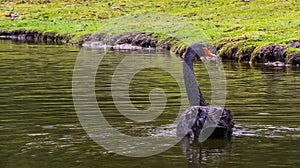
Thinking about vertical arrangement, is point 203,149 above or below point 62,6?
below

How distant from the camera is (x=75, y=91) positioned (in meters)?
30.1

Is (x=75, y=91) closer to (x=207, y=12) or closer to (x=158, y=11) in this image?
(x=207, y=12)

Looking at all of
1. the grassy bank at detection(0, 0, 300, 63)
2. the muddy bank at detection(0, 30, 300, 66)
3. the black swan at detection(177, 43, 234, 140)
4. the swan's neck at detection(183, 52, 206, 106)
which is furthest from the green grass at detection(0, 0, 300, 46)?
the black swan at detection(177, 43, 234, 140)

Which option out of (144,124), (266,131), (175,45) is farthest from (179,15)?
(266,131)

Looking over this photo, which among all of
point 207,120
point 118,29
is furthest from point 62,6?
point 207,120

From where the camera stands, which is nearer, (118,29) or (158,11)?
(118,29)

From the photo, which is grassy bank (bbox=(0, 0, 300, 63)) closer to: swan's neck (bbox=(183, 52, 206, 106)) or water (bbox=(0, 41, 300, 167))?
water (bbox=(0, 41, 300, 167))

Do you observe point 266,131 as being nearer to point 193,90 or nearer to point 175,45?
point 193,90

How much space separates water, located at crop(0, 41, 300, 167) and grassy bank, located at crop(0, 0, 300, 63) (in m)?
13.5

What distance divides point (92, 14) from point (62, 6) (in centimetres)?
1653

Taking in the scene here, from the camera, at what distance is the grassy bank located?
5309 cm

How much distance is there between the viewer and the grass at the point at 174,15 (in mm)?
59125

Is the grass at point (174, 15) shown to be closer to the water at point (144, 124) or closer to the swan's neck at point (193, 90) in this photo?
the water at point (144, 124)

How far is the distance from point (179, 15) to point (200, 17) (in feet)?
22.9
